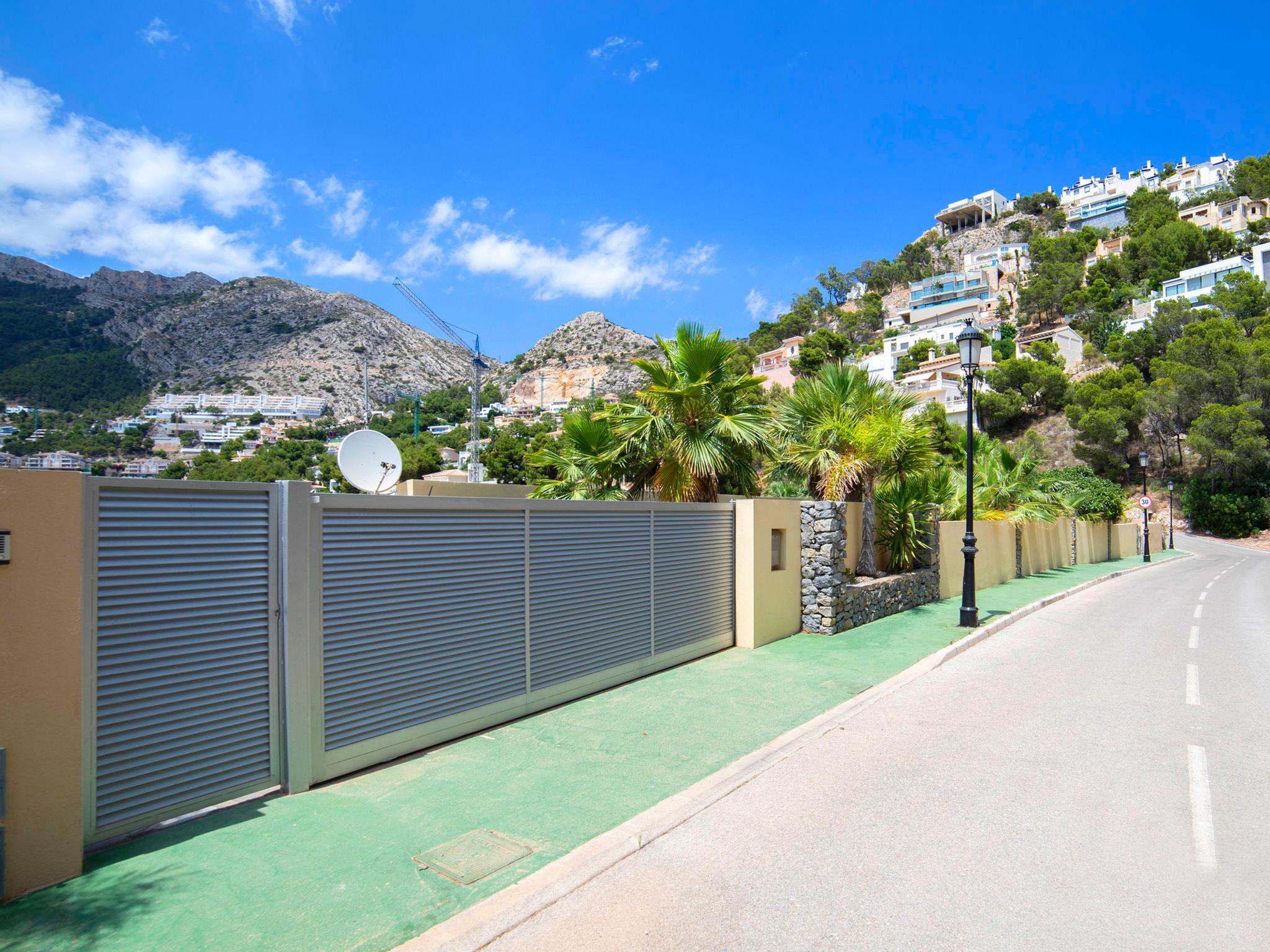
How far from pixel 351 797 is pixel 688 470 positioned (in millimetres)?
7606

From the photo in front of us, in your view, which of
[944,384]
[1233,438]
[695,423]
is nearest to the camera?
[695,423]

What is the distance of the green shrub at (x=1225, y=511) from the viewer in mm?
47062

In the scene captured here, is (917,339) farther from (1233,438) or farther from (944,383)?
(1233,438)

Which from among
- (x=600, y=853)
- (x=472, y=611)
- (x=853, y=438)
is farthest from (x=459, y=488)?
(x=600, y=853)

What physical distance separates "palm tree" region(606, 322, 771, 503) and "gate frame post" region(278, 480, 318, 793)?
7251mm

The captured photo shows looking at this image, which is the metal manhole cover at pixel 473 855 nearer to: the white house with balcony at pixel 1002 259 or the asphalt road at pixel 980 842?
the asphalt road at pixel 980 842

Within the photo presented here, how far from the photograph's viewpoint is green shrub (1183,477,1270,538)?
154ft

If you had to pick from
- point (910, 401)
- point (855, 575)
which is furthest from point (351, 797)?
point (910, 401)

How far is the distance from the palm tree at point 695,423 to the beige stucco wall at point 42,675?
28.5 ft

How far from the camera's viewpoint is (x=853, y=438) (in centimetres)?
1342

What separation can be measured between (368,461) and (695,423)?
5.33 m

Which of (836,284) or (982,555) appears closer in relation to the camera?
(982,555)

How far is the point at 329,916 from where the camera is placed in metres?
3.50

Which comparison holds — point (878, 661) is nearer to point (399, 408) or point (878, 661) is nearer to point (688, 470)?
point (688, 470)
